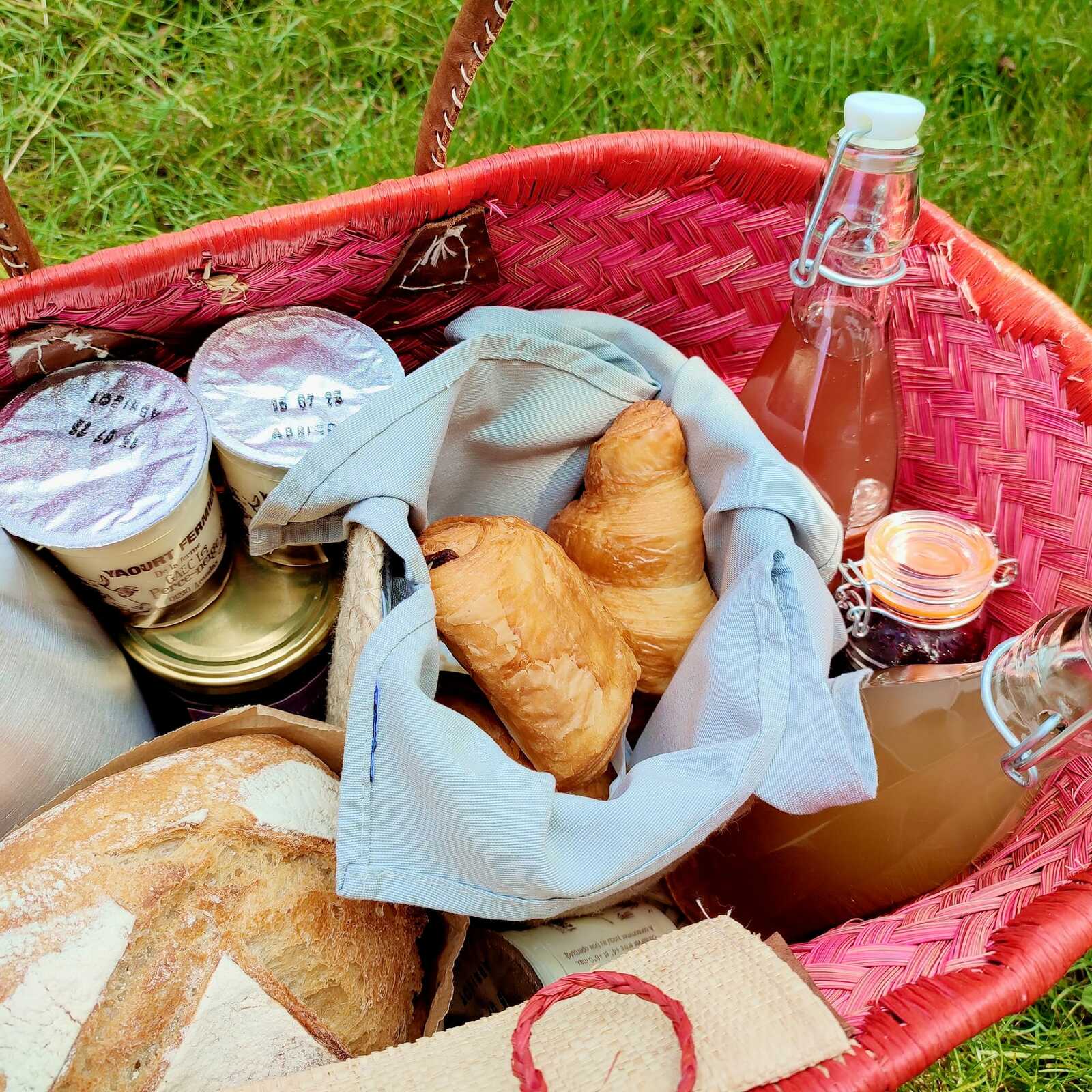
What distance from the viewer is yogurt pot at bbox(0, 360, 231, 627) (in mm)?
715

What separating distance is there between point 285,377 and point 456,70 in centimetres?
31

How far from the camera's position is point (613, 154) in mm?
927

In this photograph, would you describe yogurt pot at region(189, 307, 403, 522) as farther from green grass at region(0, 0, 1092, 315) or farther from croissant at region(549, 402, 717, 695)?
green grass at region(0, 0, 1092, 315)

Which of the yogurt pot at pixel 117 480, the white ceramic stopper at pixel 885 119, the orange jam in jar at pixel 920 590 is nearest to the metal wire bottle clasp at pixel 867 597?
the orange jam in jar at pixel 920 590

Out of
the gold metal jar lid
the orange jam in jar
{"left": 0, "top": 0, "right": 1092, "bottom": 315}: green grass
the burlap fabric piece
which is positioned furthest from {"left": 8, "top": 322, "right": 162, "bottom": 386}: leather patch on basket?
{"left": 0, "top": 0, "right": 1092, "bottom": 315}: green grass

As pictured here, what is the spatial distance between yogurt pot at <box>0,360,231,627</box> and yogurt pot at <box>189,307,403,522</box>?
0.03 metres

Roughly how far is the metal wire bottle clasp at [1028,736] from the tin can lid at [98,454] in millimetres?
627

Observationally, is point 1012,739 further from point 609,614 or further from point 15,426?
point 15,426

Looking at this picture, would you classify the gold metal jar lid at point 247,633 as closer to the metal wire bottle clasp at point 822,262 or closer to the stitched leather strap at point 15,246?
the stitched leather strap at point 15,246

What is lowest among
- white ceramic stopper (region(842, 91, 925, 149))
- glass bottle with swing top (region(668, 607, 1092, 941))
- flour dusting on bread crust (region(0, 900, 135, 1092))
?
glass bottle with swing top (region(668, 607, 1092, 941))

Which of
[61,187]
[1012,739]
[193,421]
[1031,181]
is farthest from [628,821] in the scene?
[1031,181]

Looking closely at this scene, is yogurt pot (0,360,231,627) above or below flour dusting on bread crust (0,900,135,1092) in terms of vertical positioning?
above

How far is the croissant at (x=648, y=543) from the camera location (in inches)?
32.5

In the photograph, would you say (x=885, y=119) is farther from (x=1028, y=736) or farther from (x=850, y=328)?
(x=1028, y=736)
